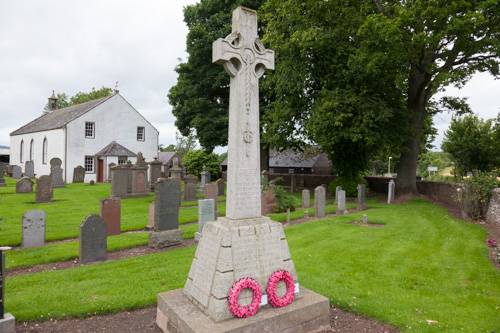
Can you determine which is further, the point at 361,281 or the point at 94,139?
the point at 94,139

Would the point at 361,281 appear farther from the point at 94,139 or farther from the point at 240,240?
the point at 94,139

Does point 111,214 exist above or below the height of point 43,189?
below

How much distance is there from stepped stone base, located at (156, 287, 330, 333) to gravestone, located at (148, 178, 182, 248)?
4.55 meters

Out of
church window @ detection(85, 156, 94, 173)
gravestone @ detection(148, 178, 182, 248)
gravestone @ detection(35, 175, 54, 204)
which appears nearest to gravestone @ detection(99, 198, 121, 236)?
gravestone @ detection(148, 178, 182, 248)

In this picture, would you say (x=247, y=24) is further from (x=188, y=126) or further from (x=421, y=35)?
(x=188, y=126)

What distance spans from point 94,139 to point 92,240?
26.0 m

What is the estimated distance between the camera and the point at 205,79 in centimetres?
2544

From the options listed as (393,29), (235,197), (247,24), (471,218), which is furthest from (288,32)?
(235,197)

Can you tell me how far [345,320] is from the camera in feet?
15.2

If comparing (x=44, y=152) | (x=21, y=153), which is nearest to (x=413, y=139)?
(x=44, y=152)

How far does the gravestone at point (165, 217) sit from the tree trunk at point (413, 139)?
1500cm

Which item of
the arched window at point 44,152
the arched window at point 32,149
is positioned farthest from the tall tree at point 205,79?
the arched window at point 32,149

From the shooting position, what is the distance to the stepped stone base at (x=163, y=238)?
8883 mm

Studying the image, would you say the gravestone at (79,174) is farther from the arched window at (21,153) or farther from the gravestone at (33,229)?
the gravestone at (33,229)
